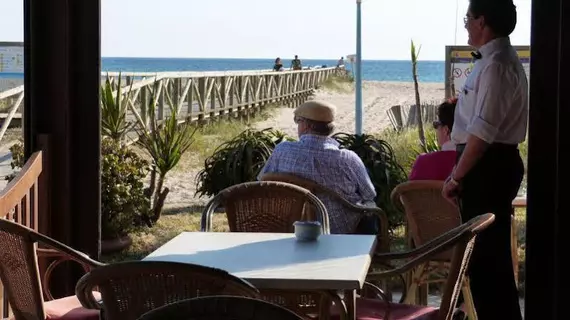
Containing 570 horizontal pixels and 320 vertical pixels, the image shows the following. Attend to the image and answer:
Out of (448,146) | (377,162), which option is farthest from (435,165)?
(377,162)

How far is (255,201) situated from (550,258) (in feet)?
4.05

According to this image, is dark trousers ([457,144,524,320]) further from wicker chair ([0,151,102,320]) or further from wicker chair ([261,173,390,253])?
wicker chair ([0,151,102,320])

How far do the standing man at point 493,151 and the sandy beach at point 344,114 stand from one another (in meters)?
5.40

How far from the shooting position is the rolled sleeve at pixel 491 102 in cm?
370

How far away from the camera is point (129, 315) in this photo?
2.20 meters

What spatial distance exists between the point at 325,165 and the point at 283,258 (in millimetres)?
1547

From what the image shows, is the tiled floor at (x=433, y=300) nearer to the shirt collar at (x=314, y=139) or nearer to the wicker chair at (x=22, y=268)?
the shirt collar at (x=314, y=139)

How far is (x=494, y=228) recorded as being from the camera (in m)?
3.85

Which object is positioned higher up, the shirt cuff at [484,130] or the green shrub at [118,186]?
the shirt cuff at [484,130]

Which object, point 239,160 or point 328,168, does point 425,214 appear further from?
point 239,160

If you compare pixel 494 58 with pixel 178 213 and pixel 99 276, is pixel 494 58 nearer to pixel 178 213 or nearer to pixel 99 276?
pixel 99 276

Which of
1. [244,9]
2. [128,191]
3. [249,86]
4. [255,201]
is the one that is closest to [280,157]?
[255,201]

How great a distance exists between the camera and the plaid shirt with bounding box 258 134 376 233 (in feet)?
14.4

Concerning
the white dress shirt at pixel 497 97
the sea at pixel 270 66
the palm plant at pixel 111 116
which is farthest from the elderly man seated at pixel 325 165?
the sea at pixel 270 66
